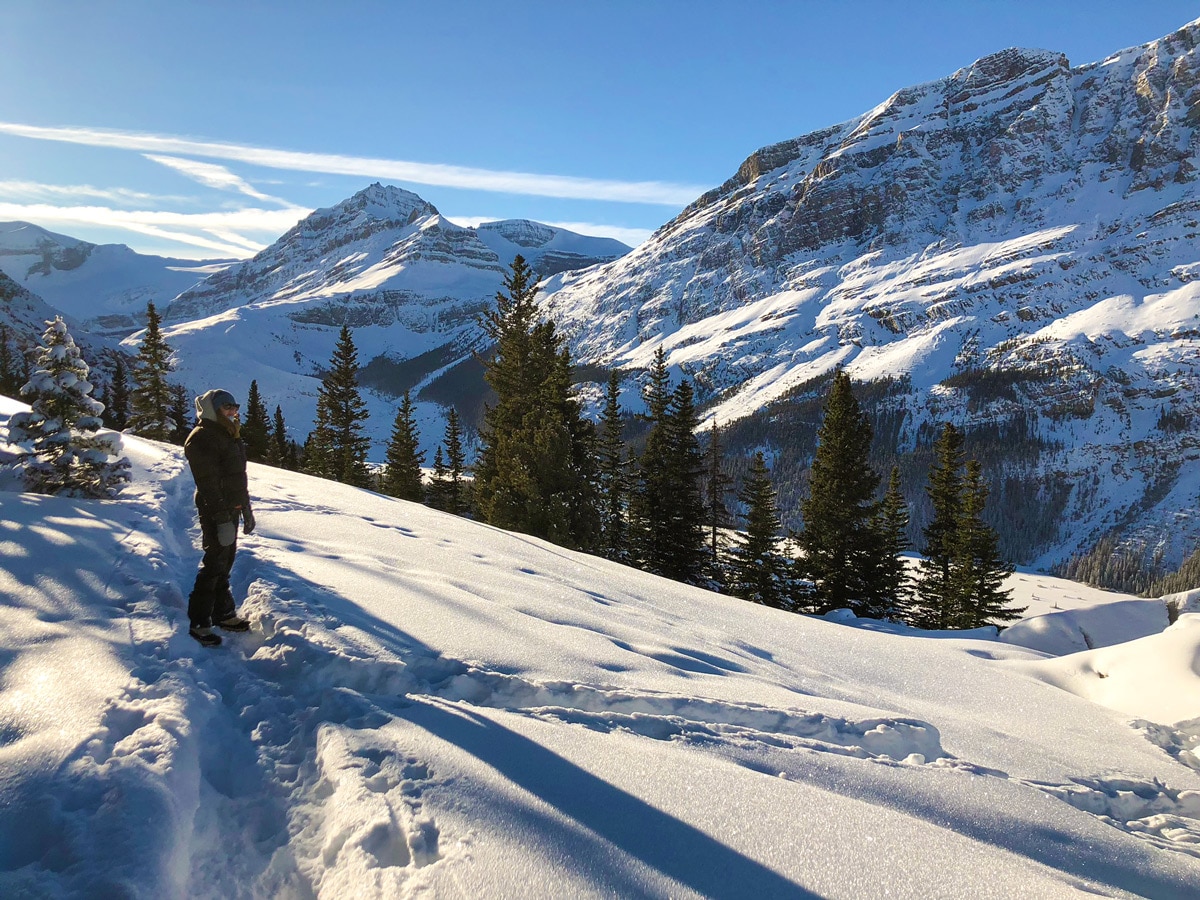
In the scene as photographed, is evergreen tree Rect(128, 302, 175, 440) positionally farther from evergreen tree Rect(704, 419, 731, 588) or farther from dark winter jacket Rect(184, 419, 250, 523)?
dark winter jacket Rect(184, 419, 250, 523)

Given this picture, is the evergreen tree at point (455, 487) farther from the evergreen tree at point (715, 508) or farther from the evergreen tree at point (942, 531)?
the evergreen tree at point (942, 531)

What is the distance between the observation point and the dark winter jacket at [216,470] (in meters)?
6.29

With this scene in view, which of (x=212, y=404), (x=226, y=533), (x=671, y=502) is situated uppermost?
(x=212, y=404)

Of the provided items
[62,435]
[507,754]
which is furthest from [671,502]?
[507,754]

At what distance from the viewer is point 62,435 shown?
33.8 ft

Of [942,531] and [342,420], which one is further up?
[342,420]

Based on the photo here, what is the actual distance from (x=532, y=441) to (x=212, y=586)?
713 inches

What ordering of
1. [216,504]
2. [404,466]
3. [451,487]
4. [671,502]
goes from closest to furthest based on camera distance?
[216,504]
[671,502]
[404,466]
[451,487]

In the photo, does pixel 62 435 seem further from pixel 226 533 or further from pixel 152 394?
pixel 152 394

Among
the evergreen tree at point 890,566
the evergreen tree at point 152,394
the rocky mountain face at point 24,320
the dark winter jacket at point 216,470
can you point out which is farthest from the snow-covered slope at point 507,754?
the rocky mountain face at point 24,320

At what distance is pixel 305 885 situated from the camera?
3.17 meters

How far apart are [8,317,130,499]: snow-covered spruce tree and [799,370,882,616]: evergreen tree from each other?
81.6 ft

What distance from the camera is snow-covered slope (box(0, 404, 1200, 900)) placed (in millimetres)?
3113

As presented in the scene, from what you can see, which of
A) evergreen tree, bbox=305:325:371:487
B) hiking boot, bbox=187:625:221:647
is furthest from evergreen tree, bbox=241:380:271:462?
hiking boot, bbox=187:625:221:647
